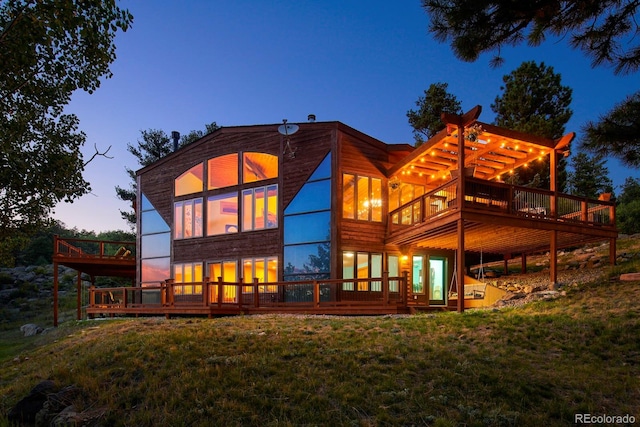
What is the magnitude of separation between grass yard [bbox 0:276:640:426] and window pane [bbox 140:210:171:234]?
10285 mm

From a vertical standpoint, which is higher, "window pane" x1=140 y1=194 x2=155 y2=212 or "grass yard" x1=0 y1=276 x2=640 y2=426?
"window pane" x1=140 y1=194 x2=155 y2=212

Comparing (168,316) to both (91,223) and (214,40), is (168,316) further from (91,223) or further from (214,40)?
(214,40)

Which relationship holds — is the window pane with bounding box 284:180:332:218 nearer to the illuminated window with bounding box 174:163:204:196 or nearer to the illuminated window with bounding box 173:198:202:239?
the illuminated window with bounding box 173:198:202:239

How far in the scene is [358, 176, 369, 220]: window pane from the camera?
16.4 metres

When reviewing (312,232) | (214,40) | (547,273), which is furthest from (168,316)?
(214,40)

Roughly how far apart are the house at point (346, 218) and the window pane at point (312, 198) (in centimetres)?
4

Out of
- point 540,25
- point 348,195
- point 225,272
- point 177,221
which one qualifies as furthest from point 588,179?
point 540,25

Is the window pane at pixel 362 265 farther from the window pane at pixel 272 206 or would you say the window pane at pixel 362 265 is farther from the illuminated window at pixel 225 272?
the illuminated window at pixel 225 272

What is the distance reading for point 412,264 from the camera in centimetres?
1736

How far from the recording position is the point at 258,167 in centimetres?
1803

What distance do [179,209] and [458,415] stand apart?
54.6 feet

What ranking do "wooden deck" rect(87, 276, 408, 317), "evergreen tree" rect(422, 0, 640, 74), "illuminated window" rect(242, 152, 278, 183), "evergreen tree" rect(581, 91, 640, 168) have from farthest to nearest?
"illuminated window" rect(242, 152, 278, 183) < "wooden deck" rect(87, 276, 408, 317) < "evergreen tree" rect(422, 0, 640, 74) < "evergreen tree" rect(581, 91, 640, 168)

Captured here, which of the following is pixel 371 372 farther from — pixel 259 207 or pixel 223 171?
pixel 223 171

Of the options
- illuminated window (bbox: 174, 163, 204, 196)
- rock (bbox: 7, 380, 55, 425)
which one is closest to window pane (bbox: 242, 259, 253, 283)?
illuminated window (bbox: 174, 163, 204, 196)
